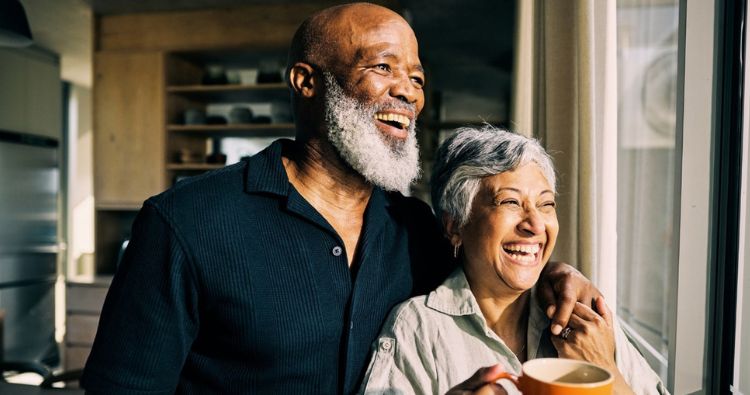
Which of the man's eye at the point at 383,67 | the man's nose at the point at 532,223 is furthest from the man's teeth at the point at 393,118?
the man's nose at the point at 532,223

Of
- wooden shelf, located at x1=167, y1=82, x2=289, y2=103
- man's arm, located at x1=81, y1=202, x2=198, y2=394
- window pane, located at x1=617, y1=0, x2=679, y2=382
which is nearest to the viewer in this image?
man's arm, located at x1=81, y1=202, x2=198, y2=394

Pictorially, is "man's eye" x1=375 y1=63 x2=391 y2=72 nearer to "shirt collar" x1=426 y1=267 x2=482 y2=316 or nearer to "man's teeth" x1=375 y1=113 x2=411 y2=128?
"man's teeth" x1=375 y1=113 x2=411 y2=128

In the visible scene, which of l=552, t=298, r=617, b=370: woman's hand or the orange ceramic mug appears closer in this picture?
the orange ceramic mug

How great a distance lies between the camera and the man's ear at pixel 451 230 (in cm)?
130

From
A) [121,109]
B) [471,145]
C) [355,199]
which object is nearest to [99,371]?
[355,199]

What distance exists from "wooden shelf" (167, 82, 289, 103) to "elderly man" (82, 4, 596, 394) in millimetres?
2462

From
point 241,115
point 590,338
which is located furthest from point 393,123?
point 241,115

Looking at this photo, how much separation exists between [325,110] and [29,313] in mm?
4885

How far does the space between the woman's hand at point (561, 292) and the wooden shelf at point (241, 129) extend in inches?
110

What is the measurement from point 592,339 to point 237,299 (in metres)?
0.71

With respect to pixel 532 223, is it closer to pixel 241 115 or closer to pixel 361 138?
pixel 361 138

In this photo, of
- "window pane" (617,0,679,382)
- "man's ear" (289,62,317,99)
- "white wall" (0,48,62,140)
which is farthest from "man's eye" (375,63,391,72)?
"white wall" (0,48,62,140)

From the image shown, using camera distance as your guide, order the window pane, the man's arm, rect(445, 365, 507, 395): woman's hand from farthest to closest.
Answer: the window pane → the man's arm → rect(445, 365, 507, 395): woman's hand

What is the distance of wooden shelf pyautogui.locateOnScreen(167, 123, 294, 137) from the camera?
3807mm
